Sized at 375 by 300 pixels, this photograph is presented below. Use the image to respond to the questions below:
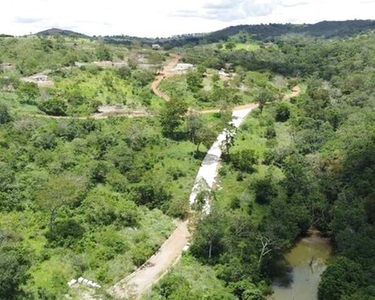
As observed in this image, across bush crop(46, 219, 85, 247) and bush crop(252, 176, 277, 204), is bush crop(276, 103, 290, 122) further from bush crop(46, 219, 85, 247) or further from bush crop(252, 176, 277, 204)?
bush crop(46, 219, 85, 247)

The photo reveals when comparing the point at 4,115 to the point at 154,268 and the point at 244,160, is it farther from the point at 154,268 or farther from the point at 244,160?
the point at 154,268

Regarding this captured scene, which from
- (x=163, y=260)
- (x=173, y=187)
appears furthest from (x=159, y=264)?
(x=173, y=187)

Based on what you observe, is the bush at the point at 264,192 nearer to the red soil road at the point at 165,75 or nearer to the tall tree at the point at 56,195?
the tall tree at the point at 56,195

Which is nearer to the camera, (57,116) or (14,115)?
(14,115)

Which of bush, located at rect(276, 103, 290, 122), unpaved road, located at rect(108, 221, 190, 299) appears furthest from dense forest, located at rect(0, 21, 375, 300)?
unpaved road, located at rect(108, 221, 190, 299)

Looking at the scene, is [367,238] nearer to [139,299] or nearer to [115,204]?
[139,299]

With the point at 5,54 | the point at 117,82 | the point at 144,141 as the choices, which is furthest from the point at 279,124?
the point at 5,54
